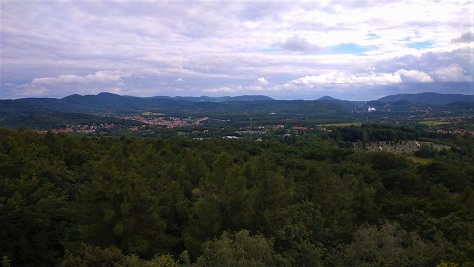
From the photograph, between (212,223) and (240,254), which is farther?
(212,223)

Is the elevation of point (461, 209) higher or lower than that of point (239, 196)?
lower

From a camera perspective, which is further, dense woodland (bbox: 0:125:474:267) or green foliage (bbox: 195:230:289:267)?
dense woodland (bbox: 0:125:474:267)

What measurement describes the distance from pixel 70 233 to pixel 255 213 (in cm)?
962

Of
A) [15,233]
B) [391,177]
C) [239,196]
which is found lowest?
[391,177]

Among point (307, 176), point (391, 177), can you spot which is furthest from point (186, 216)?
point (391, 177)

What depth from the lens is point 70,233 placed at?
1947cm

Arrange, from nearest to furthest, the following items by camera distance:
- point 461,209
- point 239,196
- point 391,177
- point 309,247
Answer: point 309,247
point 239,196
point 461,209
point 391,177

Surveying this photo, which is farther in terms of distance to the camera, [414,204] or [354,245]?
[414,204]

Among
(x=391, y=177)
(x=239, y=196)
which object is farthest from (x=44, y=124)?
(x=239, y=196)

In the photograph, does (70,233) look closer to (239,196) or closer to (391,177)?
(239,196)

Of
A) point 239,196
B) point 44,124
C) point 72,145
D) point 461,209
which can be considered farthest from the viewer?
point 44,124

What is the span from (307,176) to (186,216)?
10.9m

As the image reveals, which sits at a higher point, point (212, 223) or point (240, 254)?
point (240, 254)

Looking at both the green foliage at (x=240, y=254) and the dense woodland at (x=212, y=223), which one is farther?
the dense woodland at (x=212, y=223)
